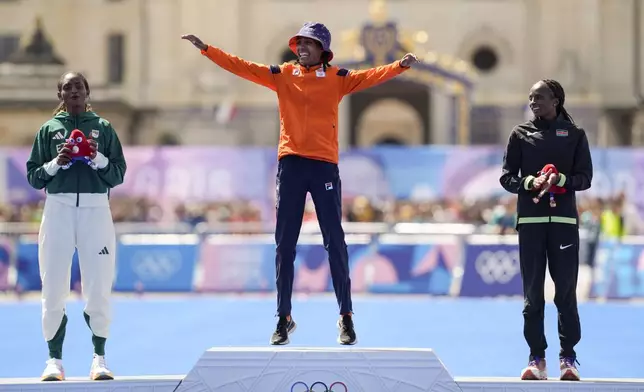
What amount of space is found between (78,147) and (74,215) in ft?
1.74

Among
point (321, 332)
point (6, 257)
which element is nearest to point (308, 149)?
point (321, 332)

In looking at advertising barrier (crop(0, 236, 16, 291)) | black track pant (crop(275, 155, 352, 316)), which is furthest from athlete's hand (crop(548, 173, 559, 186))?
advertising barrier (crop(0, 236, 16, 291))

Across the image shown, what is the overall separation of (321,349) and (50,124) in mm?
2688

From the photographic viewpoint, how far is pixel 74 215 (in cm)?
764

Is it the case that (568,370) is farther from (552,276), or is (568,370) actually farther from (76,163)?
(76,163)

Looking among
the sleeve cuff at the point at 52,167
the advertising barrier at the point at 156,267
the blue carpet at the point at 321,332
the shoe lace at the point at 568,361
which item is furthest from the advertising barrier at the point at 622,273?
A: the sleeve cuff at the point at 52,167

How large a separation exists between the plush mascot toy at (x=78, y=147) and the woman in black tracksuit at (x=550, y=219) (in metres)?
3.13

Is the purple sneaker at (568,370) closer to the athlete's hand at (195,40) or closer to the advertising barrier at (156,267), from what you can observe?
the athlete's hand at (195,40)

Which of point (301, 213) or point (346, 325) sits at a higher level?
point (301, 213)

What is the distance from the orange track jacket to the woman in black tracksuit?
1.16 meters

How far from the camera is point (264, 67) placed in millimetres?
7961

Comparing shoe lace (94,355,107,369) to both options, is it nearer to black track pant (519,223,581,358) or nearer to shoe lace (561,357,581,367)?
black track pant (519,223,581,358)

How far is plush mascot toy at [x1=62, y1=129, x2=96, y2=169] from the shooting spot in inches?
294

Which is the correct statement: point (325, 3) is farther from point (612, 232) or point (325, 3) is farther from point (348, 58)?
point (612, 232)
